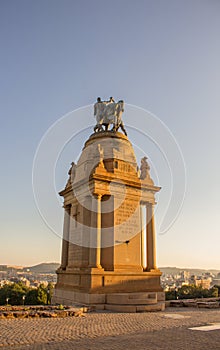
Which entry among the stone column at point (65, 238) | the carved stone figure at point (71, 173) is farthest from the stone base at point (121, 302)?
the carved stone figure at point (71, 173)

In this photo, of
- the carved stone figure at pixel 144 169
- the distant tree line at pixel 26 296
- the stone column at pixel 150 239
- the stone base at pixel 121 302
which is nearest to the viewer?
the stone base at pixel 121 302

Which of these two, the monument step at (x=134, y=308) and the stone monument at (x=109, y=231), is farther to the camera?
the stone monument at (x=109, y=231)

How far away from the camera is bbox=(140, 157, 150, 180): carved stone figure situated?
25.8 meters

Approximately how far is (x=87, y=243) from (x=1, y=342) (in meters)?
13.2

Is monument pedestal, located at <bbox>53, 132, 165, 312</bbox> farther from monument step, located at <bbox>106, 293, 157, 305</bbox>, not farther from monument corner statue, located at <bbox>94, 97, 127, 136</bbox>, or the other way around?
monument corner statue, located at <bbox>94, 97, 127, 136</bbox>

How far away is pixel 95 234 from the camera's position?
846 inches

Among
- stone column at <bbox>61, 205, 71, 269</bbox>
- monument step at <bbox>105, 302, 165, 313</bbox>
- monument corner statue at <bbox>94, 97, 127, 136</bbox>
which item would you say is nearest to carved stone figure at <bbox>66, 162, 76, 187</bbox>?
stone column at <bbox>61, 205, 71, 269</bbox>

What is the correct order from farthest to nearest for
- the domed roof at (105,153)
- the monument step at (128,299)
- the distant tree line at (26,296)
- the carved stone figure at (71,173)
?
the distant tree line at (26,296), the carved stone figure at (71,173), the domed roof at (105,153), the monument step at (128,299)

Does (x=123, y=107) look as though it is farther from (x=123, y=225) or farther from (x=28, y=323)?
(x=28, y=323)

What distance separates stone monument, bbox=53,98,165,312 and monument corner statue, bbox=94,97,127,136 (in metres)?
0.16

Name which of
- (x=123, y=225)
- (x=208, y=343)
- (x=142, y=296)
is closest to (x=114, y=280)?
(x=142, y=296)

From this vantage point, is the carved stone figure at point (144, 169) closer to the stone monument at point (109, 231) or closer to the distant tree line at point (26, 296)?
the stone monument at point (109, 231)

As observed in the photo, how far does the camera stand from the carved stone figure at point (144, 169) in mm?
25764

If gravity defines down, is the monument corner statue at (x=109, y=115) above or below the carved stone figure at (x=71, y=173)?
above
